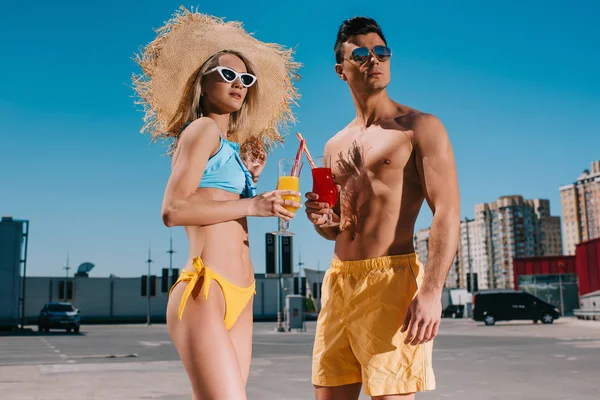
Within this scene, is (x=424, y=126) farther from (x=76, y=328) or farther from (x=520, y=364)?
(x=76, y=328)

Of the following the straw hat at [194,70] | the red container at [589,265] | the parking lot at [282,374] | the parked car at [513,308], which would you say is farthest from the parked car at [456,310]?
the straw hat at [194,70]

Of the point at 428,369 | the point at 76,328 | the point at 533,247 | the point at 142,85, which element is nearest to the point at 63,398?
the point at 142,85

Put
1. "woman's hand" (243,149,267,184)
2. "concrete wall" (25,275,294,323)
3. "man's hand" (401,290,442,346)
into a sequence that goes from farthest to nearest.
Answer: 1. "concrete wall" (25,275,294,323)
2. "woman's hand" (243,149,267,184)
3. "man's hand" (401,290,442,346)

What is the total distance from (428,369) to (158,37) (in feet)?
7.12

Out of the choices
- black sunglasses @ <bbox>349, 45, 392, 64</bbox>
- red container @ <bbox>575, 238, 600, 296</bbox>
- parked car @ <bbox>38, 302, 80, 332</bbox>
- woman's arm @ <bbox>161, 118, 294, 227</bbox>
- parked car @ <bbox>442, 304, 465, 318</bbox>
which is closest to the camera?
woman's arm @ <bbox>161, 118, 294, 227</bbox>

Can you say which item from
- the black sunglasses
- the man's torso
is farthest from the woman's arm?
the black sunglasses

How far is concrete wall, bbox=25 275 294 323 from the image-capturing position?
175ft

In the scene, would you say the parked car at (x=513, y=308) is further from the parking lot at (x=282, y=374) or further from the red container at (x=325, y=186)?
the red container at (x=325, y=186)

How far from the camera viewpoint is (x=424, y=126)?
3025 millimetres

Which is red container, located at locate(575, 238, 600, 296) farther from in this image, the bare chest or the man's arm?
the man's arm

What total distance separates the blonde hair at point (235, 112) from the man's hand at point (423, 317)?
1207mm

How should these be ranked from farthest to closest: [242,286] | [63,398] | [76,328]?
[76,328]
[63,398]
[242,286]

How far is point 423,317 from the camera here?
2.76m

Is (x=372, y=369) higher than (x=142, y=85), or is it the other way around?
(x=142, y=85)
